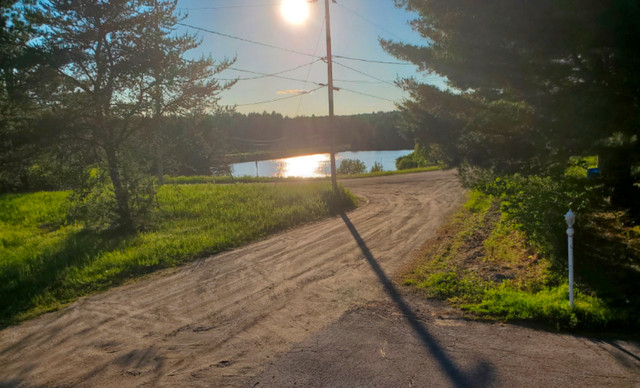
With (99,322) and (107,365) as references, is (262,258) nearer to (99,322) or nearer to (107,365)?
(99,322)

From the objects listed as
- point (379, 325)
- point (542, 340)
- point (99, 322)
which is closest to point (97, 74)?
point (99, 322)

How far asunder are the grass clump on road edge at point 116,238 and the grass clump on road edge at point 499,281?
5.18 meters

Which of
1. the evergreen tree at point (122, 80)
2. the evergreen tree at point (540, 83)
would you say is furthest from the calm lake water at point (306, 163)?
the evergreen tree at point (540, 83)

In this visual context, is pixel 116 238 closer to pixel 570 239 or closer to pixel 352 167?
pixel 570 239

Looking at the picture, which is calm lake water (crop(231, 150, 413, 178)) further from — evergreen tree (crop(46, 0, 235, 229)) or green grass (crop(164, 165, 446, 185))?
evergreen tree (crop(46, 0, 235, 229))

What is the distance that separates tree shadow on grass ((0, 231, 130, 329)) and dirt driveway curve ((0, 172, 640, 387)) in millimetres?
579

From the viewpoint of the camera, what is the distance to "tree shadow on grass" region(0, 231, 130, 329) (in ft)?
23.0

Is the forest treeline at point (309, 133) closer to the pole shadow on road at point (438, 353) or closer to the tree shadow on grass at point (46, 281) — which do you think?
the tree shadow on grass at point (46, 281)

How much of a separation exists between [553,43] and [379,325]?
4526 mm

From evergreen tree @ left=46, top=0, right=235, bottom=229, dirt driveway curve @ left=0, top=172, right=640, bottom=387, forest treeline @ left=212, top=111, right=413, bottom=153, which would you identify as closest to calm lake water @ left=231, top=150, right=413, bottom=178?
forest treeline @ left=212, top=111, right=413, bottom=153

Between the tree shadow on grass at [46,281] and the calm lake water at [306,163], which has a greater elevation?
the calm lake water at [306,163]

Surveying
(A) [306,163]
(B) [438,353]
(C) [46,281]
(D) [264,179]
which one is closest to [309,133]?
(A) [306,163]

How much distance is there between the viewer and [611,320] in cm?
506

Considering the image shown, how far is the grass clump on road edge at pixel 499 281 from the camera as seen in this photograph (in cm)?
538
